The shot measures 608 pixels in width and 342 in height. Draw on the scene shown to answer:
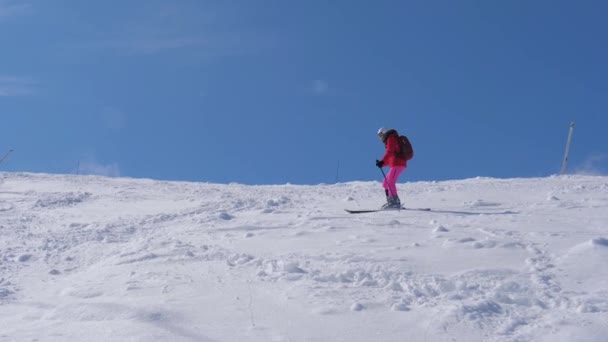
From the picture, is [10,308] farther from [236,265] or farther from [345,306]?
[345,306]

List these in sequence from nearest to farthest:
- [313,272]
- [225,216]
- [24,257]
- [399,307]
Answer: [399,307]
[313,272]
[24,257]
[225,216]

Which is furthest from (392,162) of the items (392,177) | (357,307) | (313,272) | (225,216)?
(357,307)

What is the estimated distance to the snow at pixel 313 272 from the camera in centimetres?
586

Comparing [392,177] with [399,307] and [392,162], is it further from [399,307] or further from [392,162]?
[399,307]

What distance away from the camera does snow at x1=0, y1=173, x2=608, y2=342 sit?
231 inches

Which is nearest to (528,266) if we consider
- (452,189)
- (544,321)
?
(544,321)

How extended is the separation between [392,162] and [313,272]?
19.4 feet

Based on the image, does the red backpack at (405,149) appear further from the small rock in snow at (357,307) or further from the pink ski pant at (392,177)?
the small rock in snow at (357,307)

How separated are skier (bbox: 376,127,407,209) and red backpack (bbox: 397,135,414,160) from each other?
4 centimetres

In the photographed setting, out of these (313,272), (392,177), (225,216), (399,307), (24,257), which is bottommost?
(399,307)

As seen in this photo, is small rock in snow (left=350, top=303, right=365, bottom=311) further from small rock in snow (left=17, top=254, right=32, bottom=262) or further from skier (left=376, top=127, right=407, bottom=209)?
skier (left=376, top=127, right=407, bottom=209)

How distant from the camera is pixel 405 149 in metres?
13.1

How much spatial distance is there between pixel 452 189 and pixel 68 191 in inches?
438

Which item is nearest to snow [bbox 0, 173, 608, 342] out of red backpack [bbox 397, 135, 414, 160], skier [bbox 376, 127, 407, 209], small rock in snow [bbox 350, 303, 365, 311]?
small rock in snow [bbox 350, 303, 365, 311]
